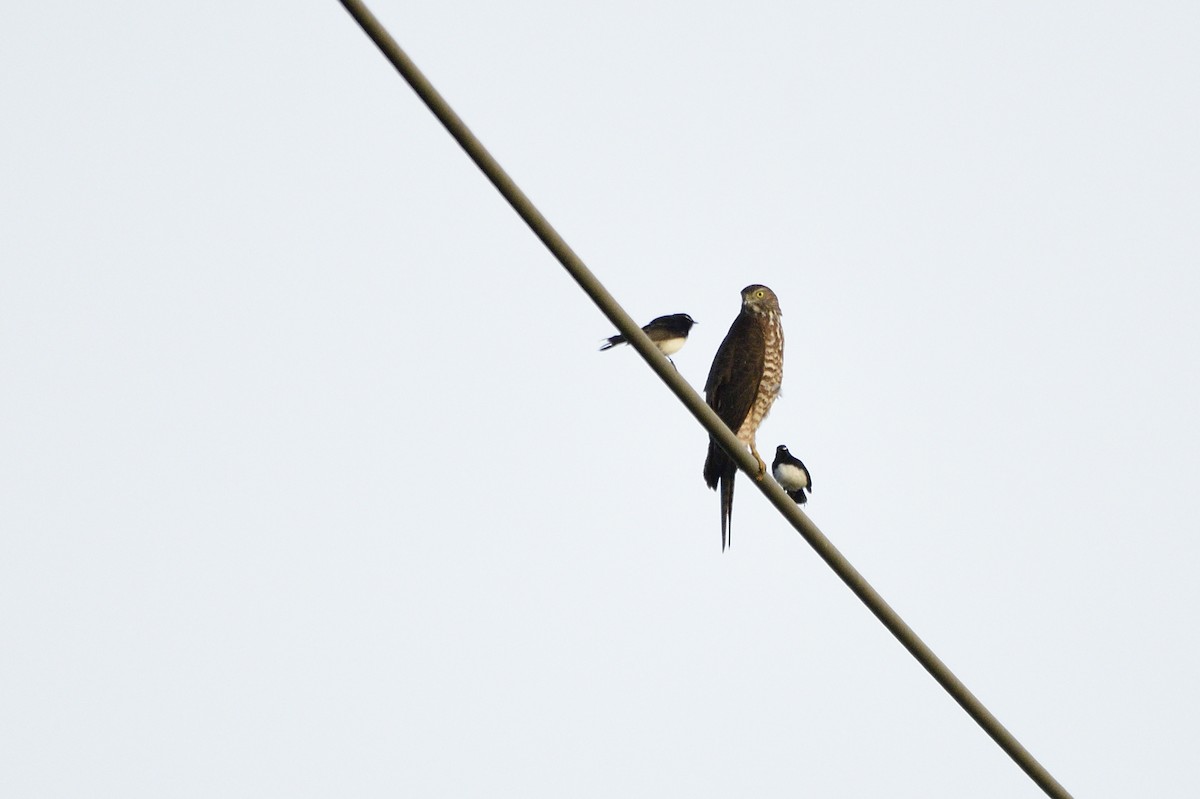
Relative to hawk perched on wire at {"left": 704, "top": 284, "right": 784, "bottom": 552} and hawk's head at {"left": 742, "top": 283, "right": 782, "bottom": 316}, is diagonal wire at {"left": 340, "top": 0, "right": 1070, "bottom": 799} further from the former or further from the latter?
hawk's head at {"left": 742, "top": 283, "right": 782, "bottom": 316}

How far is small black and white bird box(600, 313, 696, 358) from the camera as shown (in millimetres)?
7844

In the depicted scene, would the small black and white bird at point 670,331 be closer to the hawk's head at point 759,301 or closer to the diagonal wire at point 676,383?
the hawk's head at point 759,301

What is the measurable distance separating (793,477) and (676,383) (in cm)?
437

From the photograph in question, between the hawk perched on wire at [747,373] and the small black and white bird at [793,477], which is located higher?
the hawk perched on wire at [747,373]

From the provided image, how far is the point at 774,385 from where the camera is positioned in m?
7.46

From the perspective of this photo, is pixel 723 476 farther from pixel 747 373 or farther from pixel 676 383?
pixel 676 383

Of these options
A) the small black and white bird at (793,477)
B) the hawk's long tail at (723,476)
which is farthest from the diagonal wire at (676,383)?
the small black and white bird at (793,477)

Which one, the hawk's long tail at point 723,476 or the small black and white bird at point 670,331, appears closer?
the hawk's long tail at point 723,476

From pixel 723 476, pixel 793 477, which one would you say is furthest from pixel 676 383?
pixel 793 477

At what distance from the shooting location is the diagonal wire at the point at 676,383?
2.76 meters

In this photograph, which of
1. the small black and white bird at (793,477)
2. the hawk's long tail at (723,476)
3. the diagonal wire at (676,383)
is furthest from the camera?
the small black and white bird at (793,477)

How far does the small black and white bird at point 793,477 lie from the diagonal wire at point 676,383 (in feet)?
11.9

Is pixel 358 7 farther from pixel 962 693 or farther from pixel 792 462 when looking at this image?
pixel 792 462

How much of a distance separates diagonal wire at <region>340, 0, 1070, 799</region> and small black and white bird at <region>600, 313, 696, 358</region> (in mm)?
3750
